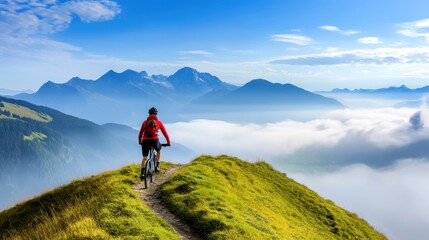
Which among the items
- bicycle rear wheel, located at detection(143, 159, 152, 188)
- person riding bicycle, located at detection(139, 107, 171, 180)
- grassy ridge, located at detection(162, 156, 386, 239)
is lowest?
grassy ridge, located at detection(162, 156, 386, 239)

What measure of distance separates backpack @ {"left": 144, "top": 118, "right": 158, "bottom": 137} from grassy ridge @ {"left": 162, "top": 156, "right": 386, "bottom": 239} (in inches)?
148

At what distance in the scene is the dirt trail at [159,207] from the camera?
16878 millimetres

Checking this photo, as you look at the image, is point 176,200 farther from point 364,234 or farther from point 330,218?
point 364,234

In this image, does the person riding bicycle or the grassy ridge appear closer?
the grassy ridge

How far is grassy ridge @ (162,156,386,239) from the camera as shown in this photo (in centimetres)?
1784

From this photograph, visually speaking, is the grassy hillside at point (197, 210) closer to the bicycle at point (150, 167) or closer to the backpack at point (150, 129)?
the bicycle at point (150, 167)

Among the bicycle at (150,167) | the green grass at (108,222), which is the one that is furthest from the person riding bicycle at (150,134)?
the green grass at (108,222)

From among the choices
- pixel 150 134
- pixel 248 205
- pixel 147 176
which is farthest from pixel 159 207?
pixel 248 205

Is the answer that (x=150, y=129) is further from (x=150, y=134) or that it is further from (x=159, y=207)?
(x=159, y=207)

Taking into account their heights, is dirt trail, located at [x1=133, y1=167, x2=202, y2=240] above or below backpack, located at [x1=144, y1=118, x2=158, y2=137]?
below

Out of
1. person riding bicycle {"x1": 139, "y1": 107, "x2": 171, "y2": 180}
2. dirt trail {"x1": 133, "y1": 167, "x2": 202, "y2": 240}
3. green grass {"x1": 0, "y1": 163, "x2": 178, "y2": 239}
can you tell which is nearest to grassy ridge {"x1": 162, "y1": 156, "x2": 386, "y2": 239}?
dirt trail {"x1": 133, "y1": 167, "x2": 202, "y2": 240}

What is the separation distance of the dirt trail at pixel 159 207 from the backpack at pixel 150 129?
12.8 feet

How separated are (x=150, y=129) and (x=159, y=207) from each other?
572 centimetres

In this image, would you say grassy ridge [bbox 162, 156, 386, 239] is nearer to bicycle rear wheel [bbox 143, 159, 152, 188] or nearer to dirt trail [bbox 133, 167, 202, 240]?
dirt trail [bbox 133, 167, 202, 240]
